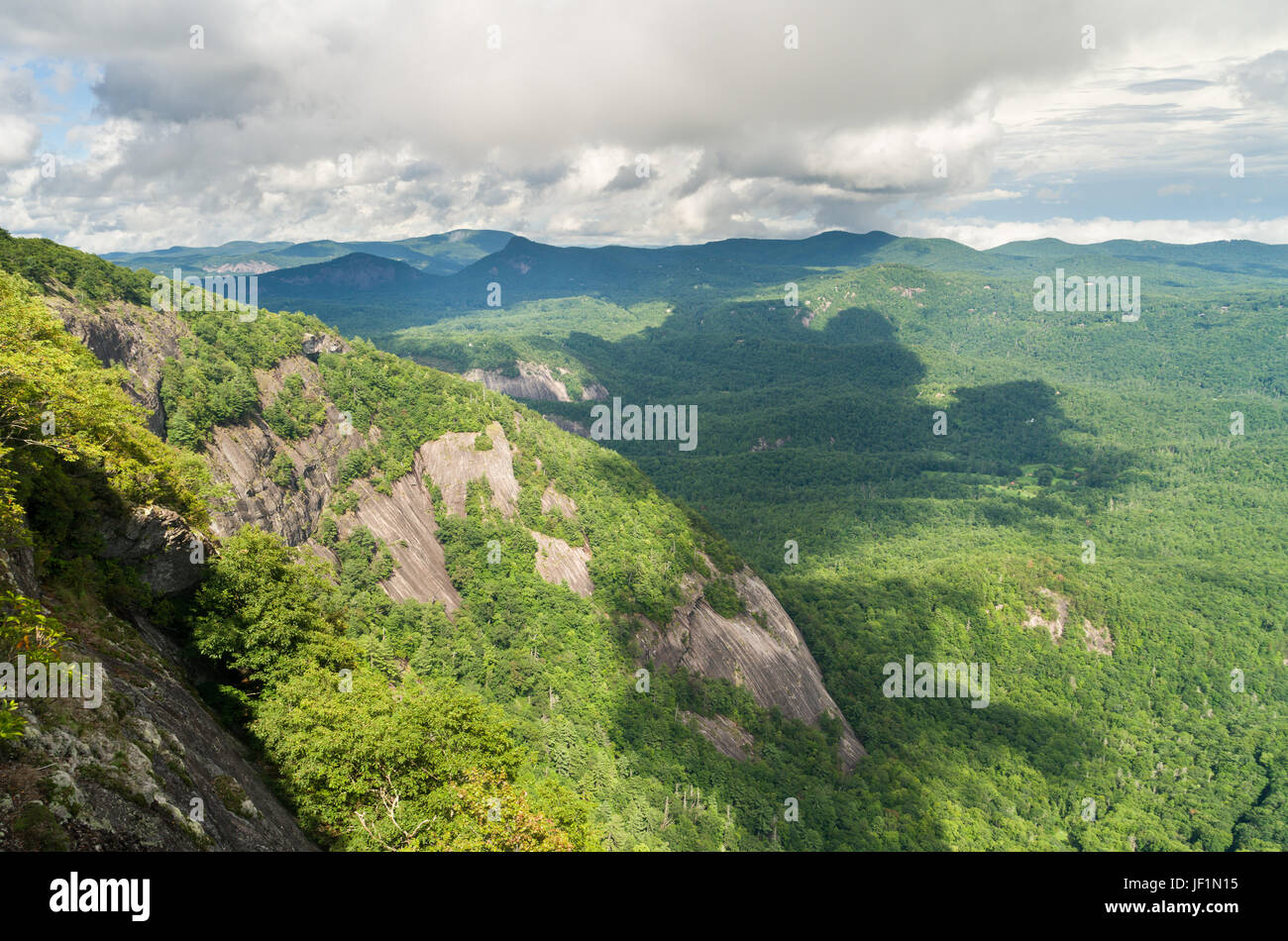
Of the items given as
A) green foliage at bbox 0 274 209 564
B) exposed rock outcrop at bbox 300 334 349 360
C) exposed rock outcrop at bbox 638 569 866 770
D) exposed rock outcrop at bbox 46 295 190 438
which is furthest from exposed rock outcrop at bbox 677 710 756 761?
exposed rock outcrop at bbox 300 334 349 360

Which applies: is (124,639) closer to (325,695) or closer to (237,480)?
(325,695)

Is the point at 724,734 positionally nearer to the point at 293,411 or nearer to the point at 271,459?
the point at 271,459

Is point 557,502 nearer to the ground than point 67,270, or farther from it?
nearer to the ground

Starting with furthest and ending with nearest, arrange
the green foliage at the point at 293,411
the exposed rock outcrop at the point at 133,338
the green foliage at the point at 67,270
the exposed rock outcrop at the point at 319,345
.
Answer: the exposed rock outcrop at the point at 319,345 < the green foliage at the point at 293,411 < the green foliage at the point at 67,270 < the exposed rock outcrop at the point at 133,338

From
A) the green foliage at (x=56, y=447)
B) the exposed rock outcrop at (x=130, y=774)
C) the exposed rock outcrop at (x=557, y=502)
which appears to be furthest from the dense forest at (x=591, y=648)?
the exposed rock outcrop at (x=130, y=774)

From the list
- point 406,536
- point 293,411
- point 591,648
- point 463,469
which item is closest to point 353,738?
point 406,536

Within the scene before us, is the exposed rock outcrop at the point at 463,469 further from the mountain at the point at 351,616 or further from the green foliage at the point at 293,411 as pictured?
the green foliage at the point at 293,411
